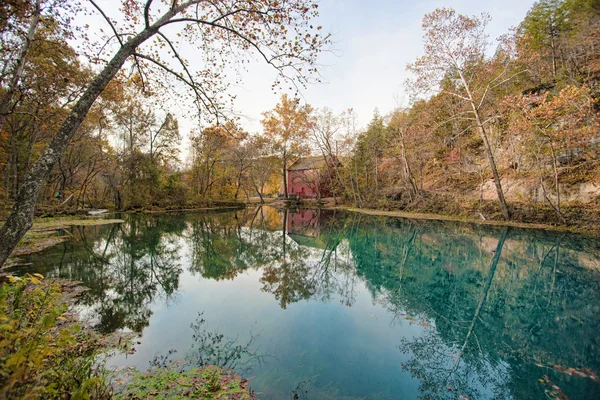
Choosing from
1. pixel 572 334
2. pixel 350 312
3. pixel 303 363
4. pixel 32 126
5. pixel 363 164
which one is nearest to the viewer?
pixel 303 363

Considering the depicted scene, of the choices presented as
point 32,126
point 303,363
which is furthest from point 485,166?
point 32,126

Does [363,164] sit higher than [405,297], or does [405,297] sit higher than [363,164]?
[363,164]

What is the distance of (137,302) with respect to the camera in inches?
230

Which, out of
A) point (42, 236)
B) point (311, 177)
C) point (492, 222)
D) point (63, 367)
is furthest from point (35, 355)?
point (311, 177)

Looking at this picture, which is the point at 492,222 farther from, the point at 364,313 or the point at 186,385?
→ the point at 186,385

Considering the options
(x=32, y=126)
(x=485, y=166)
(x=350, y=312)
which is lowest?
(x=350, y=312)

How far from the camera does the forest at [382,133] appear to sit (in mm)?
6980

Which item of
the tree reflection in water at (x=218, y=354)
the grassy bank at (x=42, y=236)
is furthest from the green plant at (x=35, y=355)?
the grassy bank at (x=42, y=236)

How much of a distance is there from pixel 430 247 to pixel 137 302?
417 inches

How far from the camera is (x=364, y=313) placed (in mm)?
5441

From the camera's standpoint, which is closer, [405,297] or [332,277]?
[405,297]

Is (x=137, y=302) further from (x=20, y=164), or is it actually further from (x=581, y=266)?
(x=20, y=164)

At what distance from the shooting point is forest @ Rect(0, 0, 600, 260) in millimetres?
6980

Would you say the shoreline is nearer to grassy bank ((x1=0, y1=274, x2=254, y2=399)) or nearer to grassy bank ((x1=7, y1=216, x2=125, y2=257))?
grassy bank ((x1=0, y1=274, x2=254, y2=399))
